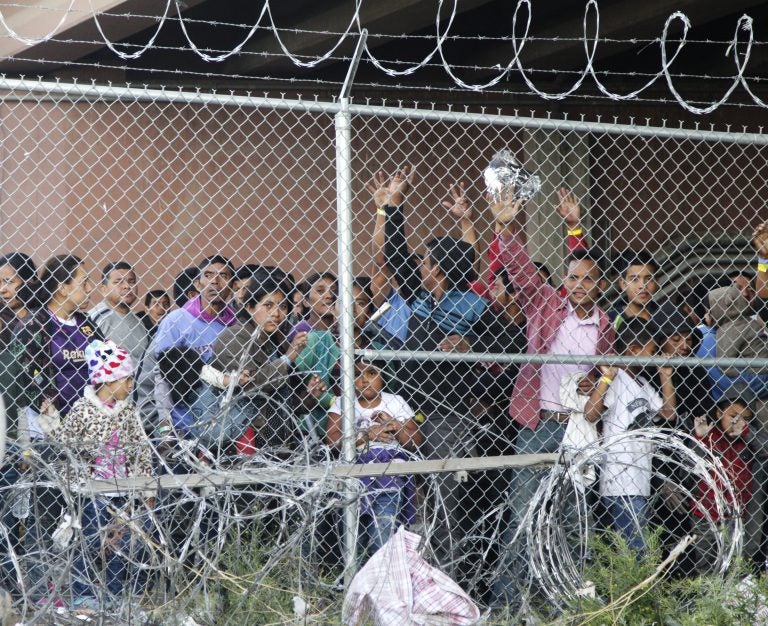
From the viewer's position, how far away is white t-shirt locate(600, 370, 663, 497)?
5.61 meters

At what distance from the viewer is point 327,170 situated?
29.9ft

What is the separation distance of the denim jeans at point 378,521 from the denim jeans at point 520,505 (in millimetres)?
499

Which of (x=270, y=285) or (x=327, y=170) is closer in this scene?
(x=270, y=285)

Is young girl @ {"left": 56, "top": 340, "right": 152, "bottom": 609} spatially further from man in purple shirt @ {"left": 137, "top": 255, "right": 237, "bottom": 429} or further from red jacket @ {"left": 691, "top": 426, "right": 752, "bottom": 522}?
red jacket @ {"left": 691, "top": 426, "right": 752, "bottom": 522}

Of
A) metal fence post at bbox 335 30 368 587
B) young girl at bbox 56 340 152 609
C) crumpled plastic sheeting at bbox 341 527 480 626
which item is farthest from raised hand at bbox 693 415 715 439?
young girl at bbox 56 340 152 609

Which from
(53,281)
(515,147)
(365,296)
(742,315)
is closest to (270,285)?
(365,296)

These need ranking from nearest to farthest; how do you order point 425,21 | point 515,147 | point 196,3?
point 196,3 → point 425,21 → point 515,147

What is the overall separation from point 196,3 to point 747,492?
4813 millimetres

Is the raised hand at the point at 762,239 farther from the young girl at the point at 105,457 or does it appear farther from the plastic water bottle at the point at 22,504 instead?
the plastic water bottle at the point at 22,504

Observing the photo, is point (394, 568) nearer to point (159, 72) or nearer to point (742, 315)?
point (742, 315)

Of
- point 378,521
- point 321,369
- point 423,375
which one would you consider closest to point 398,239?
point 423,375

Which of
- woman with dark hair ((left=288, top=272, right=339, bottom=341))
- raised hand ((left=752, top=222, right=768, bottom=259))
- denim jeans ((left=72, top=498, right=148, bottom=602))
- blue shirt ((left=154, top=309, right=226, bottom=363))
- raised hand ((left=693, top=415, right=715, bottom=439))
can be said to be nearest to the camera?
denim jeans ((left=72, top=498, right=148, bottom=602))

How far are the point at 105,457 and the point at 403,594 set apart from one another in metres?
1.31

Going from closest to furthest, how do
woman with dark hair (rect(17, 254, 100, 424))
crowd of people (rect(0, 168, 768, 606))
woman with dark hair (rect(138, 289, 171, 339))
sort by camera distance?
crowd of people (rect(0, 168, 768, 606))
woman with dark hair (rect(17, 254, 100, 424))
woman with dark hair (rect(138, 289, 171, 339))
